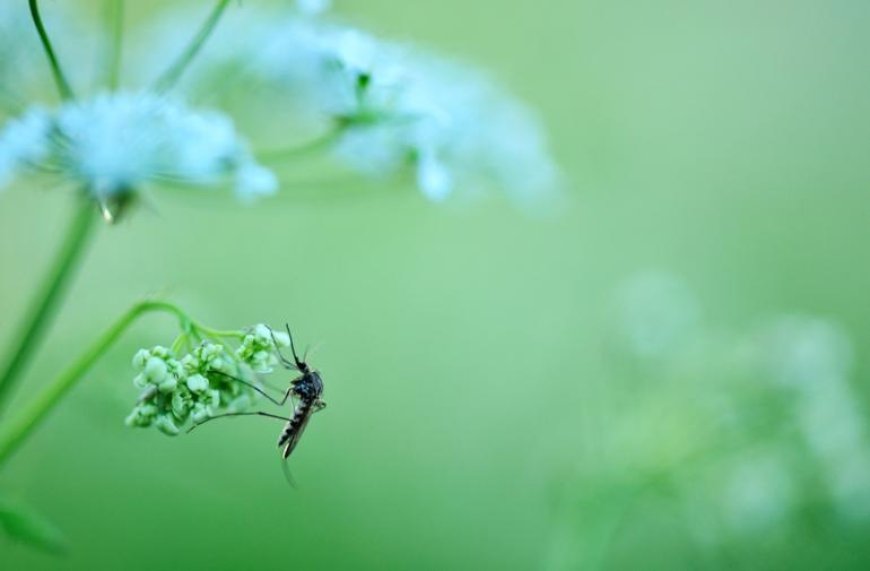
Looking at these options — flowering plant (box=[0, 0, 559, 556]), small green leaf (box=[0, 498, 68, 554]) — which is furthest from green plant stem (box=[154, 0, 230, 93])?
small green leaf (box=[0, 498, 68, 554])

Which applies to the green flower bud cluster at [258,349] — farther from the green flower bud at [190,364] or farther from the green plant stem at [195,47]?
the green plant stem at [195,47]

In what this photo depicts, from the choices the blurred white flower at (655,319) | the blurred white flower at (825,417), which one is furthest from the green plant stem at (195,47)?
the blurred white flower at (825,417)

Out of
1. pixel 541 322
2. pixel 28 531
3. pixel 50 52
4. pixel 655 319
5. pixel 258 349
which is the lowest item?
pixel 28 531

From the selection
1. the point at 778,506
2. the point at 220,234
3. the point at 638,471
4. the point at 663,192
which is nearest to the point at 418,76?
the point at 638,471

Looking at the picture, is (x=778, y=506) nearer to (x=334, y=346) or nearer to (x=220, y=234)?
(x=334, y=346)

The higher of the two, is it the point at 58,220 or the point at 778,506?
the point at 58,220

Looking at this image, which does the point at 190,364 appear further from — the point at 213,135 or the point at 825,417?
the point at 825,417

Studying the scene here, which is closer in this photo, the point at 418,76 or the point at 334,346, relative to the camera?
the point at 418,76

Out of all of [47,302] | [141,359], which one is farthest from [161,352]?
[47,302]
